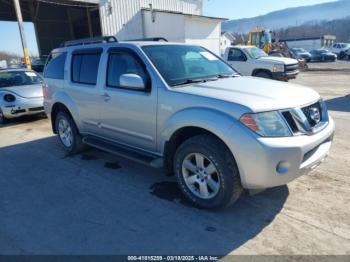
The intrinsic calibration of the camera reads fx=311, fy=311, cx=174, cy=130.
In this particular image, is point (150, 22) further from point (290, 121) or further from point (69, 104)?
point (290, 121)

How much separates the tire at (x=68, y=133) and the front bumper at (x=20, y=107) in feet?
9.87

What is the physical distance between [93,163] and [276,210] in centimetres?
301

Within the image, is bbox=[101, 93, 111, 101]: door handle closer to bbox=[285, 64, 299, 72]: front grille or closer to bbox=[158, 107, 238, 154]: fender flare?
bbox=[158, 107, 238, 154]: fender flare

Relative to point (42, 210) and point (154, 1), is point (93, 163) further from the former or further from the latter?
point (154, 1)

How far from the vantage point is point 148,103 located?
3.83 m

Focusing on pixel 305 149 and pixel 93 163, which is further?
pixel 93 163

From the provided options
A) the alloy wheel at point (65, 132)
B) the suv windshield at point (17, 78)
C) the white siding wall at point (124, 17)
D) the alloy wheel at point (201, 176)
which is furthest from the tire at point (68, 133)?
the white siding wall at point (124, 17)

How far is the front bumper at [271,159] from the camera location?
9.37 feet

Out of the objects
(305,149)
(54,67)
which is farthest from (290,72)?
(305,149)

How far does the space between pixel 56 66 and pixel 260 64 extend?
30.1 feet

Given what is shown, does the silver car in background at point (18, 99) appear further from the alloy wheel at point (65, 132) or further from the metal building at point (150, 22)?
the metal building at point (150, 22)

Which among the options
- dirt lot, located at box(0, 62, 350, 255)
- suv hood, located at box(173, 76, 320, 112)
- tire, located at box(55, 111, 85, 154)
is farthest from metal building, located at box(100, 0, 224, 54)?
suv hood, located at box(173, 76, 320, 112)

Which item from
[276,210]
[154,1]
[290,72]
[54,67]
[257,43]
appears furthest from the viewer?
[257,43]

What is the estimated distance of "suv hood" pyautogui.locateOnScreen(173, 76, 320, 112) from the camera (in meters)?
3.08
